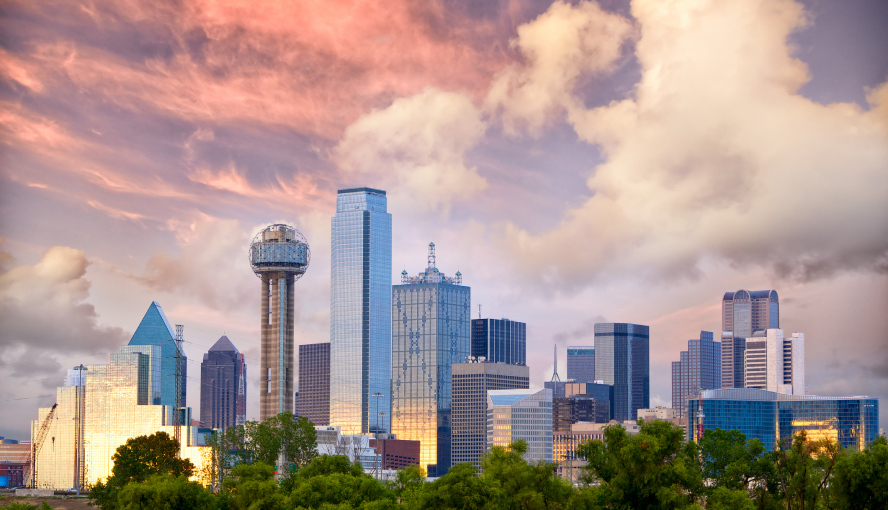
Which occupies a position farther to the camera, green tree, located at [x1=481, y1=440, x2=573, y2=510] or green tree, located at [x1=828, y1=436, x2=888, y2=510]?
green tree, located at [x1=828, y1=436, x2=888, y2=510]

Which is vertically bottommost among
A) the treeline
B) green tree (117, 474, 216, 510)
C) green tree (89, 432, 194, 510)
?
green tree (89, 432, 194, 510)

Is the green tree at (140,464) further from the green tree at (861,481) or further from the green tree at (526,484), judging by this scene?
the green tree at (861,481)

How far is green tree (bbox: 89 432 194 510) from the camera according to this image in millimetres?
157000

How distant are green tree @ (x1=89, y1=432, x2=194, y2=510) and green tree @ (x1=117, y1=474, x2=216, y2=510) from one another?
1846 inches

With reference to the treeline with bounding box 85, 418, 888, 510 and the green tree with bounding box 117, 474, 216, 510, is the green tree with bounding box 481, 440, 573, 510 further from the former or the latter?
the green tree with bounding box 117, 474, 216, 510

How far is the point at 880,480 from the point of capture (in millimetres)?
96812

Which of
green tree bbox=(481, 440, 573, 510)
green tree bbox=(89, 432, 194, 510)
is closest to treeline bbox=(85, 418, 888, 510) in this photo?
green tree bbox=(481, 440, 573, 510)

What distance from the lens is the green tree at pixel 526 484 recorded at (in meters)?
92.6

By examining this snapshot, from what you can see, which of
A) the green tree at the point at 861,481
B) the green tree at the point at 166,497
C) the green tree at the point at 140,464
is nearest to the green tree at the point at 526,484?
the green tree at the point at 861,481

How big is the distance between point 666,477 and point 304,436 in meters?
90.2

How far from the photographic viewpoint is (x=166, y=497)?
10569 cm

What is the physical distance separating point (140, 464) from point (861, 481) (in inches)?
4255

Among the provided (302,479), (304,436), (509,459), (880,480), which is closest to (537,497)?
(509,459)

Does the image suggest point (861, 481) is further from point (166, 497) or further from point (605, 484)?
point (166, 497)
